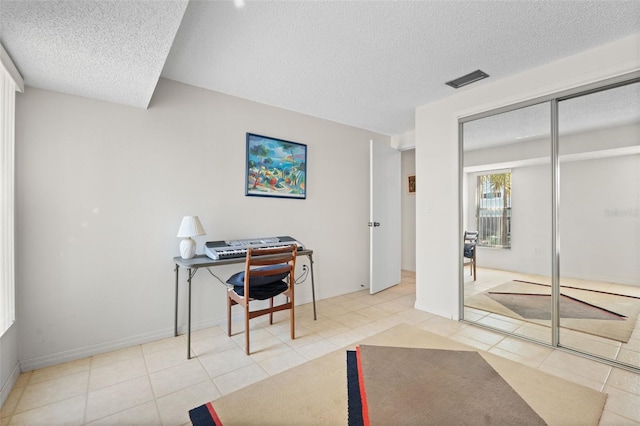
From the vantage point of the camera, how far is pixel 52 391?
6.19 ft

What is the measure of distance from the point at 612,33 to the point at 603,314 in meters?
2.23

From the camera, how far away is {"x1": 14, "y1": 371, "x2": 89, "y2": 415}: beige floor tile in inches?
69.3

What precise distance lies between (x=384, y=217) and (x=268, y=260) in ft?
7.57

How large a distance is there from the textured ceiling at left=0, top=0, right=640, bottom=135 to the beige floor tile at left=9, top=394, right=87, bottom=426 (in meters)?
2.11

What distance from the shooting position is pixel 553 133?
8.21 feet

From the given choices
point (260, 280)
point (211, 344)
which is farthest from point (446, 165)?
point (211, 344)

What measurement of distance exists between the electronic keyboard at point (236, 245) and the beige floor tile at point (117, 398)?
1.02 meters

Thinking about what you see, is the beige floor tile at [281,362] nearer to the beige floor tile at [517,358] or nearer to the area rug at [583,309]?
the beige floor tile at [517,358]

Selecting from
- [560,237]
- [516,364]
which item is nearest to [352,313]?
[516,364]

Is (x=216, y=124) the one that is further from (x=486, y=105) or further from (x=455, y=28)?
(x=486, y=105)

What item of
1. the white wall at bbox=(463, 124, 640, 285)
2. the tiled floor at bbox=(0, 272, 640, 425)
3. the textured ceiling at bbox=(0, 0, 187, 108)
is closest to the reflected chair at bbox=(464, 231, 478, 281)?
the white wall at bbox=(463, 124, 640, 285)

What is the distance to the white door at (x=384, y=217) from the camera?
4031mm

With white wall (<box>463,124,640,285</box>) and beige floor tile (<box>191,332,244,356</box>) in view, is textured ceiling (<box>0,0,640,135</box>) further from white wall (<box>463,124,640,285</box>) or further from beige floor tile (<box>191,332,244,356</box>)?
beige floor tile (<box>191,332,244,356</box>)

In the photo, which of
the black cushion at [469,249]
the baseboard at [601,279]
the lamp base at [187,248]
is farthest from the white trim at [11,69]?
the baseboard at [601,279]
